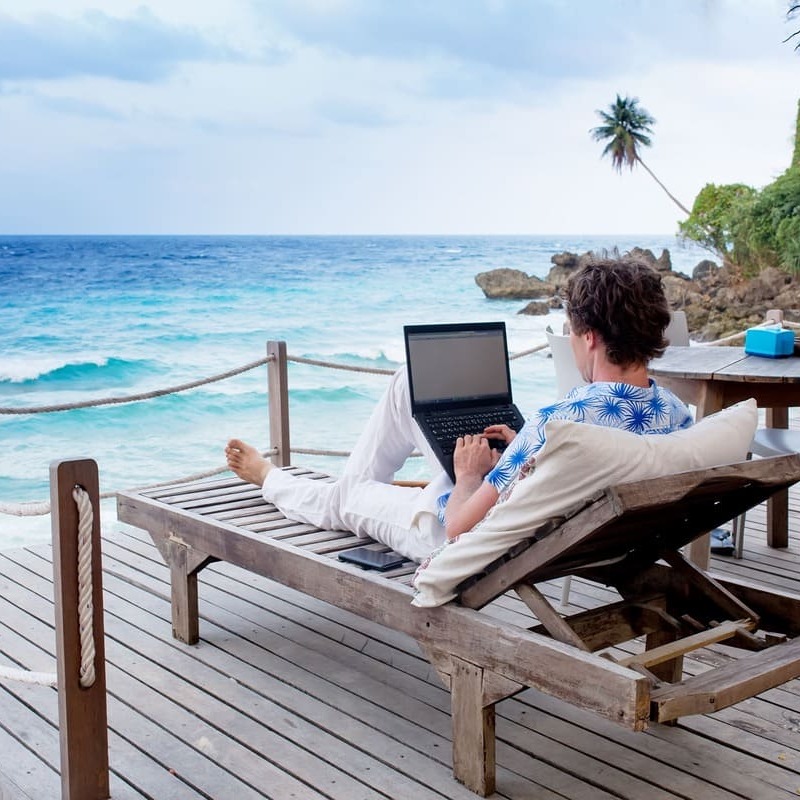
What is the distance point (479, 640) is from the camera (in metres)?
2.00

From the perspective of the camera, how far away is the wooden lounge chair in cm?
177

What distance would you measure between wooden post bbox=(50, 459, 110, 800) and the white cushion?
2.21 ft

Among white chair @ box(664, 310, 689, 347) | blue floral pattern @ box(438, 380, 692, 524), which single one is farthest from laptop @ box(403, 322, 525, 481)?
white chair @ box(664, 310, 689, 347)

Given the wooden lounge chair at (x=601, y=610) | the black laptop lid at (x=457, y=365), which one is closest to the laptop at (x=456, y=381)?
the black laptop lid at (x=457, y=365)

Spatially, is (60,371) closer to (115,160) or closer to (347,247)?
(115,160)

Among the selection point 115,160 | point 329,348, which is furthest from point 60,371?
point 115,160

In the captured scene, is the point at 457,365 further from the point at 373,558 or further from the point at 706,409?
the point at 706,409

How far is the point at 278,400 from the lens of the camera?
4430 millimetres

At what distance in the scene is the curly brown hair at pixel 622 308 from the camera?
209 centimetres

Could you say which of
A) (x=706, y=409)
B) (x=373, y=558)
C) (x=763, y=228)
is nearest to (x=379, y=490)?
(x=373, y=558)

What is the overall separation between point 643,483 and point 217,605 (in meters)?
1.95

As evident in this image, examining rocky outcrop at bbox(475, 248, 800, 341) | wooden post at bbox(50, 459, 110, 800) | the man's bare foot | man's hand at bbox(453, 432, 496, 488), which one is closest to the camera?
wooden post at bbox(50, 459, 110, 800)

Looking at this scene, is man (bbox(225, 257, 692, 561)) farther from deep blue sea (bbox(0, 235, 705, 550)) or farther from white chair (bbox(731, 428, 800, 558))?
deep blue sea (bbox(0, 235, 705, 550))

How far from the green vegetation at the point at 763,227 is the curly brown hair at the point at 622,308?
19.0m
